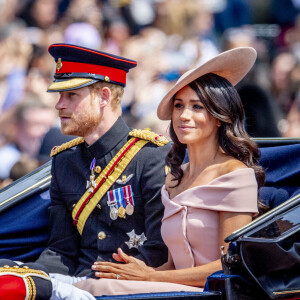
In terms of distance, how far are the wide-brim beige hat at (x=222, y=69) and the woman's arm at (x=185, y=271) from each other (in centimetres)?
62

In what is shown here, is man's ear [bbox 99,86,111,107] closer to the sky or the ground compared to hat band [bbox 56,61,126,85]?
closer to the ground

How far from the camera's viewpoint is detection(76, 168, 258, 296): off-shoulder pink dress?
131 inches

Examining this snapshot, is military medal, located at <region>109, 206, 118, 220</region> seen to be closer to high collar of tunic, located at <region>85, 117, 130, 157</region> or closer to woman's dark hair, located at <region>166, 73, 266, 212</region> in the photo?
high collar of tunic, located at <region>85, 117, 130, 157</region>

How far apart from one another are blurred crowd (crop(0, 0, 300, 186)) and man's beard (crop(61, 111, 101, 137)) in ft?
6.05

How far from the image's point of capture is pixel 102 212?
400cm

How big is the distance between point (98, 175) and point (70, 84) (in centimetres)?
50

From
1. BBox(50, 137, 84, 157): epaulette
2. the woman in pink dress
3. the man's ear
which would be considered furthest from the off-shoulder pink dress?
BBox(50, 137, 84, 157): epaulette

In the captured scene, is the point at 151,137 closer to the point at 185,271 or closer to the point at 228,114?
the point at 228,114

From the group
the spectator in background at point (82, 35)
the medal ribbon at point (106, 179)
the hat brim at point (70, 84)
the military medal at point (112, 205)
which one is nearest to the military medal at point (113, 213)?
the military medal at point (112, 205)

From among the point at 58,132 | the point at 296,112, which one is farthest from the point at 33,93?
the point at 296,112

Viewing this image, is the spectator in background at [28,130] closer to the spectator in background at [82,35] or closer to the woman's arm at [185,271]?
the spectator in background at [82,35]

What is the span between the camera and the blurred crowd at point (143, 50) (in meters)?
7.02

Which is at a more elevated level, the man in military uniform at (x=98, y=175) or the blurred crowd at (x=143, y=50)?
the blurred crowd at (x=143, y=50)

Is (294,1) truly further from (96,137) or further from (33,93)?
(96,137)
